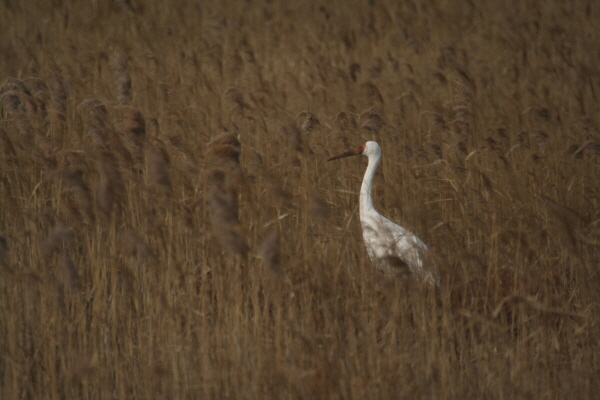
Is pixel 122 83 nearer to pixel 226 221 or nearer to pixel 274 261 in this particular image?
pixel 226 221

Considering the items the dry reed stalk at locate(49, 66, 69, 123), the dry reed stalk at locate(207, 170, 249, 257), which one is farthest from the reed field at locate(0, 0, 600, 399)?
the dry reed stalk at locate(49, 66, 69, 123)

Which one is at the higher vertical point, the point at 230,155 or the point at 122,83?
the point at 122,83

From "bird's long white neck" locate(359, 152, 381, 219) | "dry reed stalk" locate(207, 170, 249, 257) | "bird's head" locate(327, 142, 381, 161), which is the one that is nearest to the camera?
"dry reed stalk" locate(207, 170, 249, 257)

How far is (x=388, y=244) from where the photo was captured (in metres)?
3.22

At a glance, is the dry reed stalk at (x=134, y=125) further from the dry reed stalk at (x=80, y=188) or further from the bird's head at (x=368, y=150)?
the bird's head at (x=368, y=150)

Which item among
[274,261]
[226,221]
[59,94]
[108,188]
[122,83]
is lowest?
[274,261]

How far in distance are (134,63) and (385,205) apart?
344 centimetres

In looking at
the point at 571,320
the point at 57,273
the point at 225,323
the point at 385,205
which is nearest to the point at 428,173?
the point at 385,205

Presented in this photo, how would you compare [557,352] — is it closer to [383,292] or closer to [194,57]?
[383,292]

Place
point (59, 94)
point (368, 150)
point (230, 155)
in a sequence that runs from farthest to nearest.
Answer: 1. point (368, 150)
2. point (59, 94)
3. point (230, 155)

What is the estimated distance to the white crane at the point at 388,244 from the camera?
261 cm

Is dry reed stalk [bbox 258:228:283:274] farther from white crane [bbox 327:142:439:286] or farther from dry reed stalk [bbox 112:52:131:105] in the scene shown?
dry reed stalk [bbox 112:52:131:105]

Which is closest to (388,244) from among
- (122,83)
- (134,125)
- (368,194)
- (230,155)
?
(368,194)

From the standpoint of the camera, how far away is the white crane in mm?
2614
